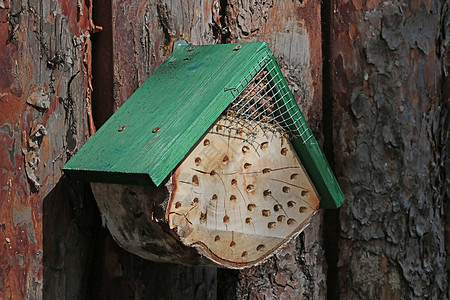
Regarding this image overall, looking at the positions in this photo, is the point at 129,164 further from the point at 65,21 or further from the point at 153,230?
the point at 65,21

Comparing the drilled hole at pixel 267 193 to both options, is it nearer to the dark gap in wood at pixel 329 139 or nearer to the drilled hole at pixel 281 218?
the drilled hole at pixel 281 218

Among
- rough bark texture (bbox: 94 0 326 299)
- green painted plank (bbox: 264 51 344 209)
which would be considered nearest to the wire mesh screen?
green painted plank (bbox: 264 51 344 209)

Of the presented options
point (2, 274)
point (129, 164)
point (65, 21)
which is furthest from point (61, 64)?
point (2, 274)

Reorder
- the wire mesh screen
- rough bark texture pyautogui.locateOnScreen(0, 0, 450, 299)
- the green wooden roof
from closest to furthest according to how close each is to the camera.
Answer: the green wooden roof
the wire mesh screen
rough bark texture pyautogui.locateOnScreen(0, 0, 450, 299)

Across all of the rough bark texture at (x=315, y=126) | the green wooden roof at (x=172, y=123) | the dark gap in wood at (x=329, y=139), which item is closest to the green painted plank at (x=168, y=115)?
the green wooden roof at (x=172, y=123)

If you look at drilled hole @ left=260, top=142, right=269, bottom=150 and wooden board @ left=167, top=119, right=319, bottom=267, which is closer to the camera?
wooden board @ left=167, top=119, right=319, bottom=267

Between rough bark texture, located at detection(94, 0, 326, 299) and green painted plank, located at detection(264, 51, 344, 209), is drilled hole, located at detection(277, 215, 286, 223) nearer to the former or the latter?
green painted plank, located at detection(264, 51, 344, 209)

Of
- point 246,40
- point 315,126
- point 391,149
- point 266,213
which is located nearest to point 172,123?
point 266,213

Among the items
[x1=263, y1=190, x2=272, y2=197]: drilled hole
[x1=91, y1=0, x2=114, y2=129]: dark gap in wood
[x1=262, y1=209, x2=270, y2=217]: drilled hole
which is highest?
[x1=91, y1=0, x2=114, y2=129]: dark gap in wood
